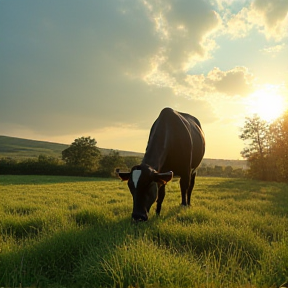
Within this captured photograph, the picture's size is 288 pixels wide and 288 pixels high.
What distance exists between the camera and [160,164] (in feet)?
23.3

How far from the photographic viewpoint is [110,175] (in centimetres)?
5694

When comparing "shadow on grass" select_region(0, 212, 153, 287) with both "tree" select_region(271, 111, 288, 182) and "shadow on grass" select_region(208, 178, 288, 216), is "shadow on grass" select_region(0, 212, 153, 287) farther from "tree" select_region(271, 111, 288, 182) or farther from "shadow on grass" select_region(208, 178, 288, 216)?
"tree" select_region(271, 111, 288, 182)

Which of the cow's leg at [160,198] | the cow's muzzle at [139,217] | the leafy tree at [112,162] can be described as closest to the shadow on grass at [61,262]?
the cow's muzzle at [139,217]

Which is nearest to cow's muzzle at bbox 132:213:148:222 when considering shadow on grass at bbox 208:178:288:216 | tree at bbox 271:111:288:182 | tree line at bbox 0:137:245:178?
→ shadow on grass at bbox 208:178:288:216

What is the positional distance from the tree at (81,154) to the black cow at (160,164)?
210 feet

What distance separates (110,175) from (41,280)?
54039 millimetres

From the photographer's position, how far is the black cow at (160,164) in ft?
19.1

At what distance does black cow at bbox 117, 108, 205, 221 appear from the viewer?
582 cm

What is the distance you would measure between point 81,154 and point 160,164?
69.1 meters

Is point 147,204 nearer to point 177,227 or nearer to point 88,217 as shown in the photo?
point 177,227

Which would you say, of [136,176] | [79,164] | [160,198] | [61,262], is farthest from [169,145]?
[79,164]

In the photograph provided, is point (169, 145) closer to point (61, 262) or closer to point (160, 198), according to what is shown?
point (160, 198)

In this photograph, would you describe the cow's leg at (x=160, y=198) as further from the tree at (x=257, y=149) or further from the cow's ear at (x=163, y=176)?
the tree at (x=257, y=149)

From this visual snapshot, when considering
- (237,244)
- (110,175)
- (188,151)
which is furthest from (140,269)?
(110,175)
